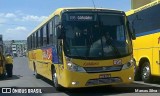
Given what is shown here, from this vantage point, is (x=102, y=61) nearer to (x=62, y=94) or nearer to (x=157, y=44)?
(x=62, y=94)

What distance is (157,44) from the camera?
1514 centimetres

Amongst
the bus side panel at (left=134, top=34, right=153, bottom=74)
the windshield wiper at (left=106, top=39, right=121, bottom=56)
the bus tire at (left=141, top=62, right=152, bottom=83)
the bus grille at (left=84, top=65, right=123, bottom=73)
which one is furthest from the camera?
the bus tire at (left=141, top=62, right=152, bottom=83)

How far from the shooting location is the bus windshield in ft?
41.2

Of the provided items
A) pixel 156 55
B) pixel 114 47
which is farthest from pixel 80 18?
pixel 156 55

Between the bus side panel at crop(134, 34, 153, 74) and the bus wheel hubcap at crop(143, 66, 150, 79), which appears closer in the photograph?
the bus side panel at crop(134, 34, 153, 74)

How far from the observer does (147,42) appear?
1620 centimetres

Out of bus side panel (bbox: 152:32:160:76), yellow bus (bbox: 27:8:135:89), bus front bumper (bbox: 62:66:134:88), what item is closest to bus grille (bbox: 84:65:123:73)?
yellow bus (bbox: 27:8:135:89)

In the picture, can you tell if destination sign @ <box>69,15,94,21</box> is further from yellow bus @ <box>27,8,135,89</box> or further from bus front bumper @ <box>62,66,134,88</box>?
bus front bumper @ <box>62,66,134,88</box>

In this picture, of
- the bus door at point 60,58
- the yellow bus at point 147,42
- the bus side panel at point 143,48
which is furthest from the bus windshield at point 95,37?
the bus side panel at point 143,48

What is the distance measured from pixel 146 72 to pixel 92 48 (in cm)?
469

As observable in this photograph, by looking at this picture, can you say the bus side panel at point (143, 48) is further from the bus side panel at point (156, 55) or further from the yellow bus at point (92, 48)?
the yellow bus at point (92, 48)

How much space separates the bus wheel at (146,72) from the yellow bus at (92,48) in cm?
324

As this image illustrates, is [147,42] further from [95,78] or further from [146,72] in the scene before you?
[95,78]

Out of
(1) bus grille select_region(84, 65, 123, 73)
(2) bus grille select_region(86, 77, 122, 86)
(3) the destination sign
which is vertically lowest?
(2) bus grille select_region(86, 77, 122, 86)
